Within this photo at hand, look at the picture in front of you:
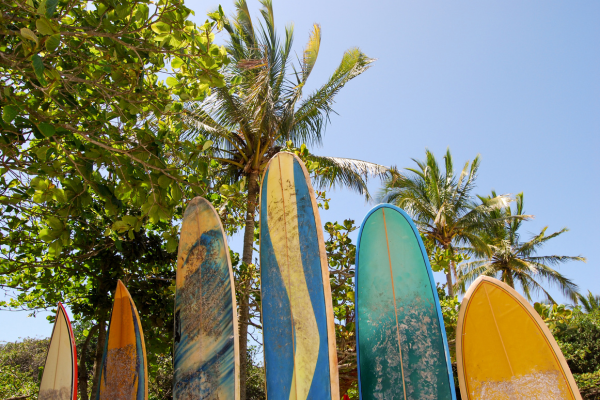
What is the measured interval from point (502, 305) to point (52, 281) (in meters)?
5.29

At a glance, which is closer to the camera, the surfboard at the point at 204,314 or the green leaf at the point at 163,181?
the surfboard at the point at 204,314

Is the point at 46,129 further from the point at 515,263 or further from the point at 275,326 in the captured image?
the point at 515,263

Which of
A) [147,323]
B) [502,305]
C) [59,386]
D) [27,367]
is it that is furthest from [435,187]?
[27,367]

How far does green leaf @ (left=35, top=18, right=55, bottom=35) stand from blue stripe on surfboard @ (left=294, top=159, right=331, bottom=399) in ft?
4.70

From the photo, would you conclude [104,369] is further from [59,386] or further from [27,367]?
[27,367]

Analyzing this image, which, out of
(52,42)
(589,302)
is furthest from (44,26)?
(589,302)

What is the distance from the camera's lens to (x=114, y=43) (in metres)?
2.59

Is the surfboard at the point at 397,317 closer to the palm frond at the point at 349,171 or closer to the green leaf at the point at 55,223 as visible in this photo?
the green leaf at the point at 55,223

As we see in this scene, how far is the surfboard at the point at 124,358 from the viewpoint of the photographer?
2.76m

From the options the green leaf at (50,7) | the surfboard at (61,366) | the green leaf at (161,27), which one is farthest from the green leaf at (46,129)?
the surfboard at (61,366)

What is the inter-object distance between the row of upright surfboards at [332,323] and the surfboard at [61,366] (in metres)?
0.52

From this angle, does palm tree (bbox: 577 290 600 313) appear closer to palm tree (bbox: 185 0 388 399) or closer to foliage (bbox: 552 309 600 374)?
foliage (bbox: 552 309 600 374)

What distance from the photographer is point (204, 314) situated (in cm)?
252

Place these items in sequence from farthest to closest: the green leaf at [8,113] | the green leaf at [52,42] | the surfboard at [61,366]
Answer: the surfboard at [61,366] < the green leaf at [8,113] < the green leaf at [52,42]
